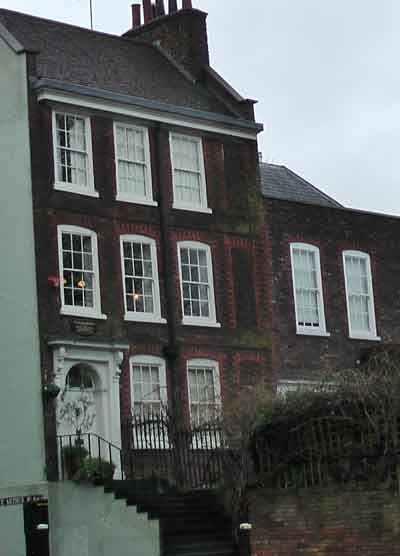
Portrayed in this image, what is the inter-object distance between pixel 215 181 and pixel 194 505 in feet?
32.7

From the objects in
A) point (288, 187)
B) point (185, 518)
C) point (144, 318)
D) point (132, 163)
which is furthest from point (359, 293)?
point (185, 518)

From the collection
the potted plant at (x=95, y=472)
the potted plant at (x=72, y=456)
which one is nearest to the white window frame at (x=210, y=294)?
the potted plant at (x=72, y=456)

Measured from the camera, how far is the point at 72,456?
89.7 ft

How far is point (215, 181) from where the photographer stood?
1296 inches

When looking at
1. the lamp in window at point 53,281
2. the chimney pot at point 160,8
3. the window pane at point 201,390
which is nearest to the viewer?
the lamp in window at point 53,281

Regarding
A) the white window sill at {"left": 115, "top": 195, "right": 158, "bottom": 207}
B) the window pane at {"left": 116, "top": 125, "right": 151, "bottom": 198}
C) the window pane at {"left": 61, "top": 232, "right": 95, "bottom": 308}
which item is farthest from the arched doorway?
the window pane at {"left": 116, "top": 125, "right": 151, "bottom": 198}

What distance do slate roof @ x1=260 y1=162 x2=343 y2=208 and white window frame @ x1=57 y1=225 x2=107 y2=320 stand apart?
7510 mm

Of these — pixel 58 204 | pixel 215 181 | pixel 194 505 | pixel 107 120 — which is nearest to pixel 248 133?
pixel 215 181

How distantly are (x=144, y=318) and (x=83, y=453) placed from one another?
417cm

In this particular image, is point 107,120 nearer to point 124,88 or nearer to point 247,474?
point 124,88

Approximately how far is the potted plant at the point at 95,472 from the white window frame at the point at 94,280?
4.12 metres

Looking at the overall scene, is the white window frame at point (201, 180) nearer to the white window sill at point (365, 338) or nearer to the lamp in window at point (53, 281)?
the lamp in window at point (53, 281)

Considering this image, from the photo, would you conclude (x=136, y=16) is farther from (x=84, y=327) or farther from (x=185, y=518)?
(x=185, y=518)

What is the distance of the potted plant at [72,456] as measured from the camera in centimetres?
2716
